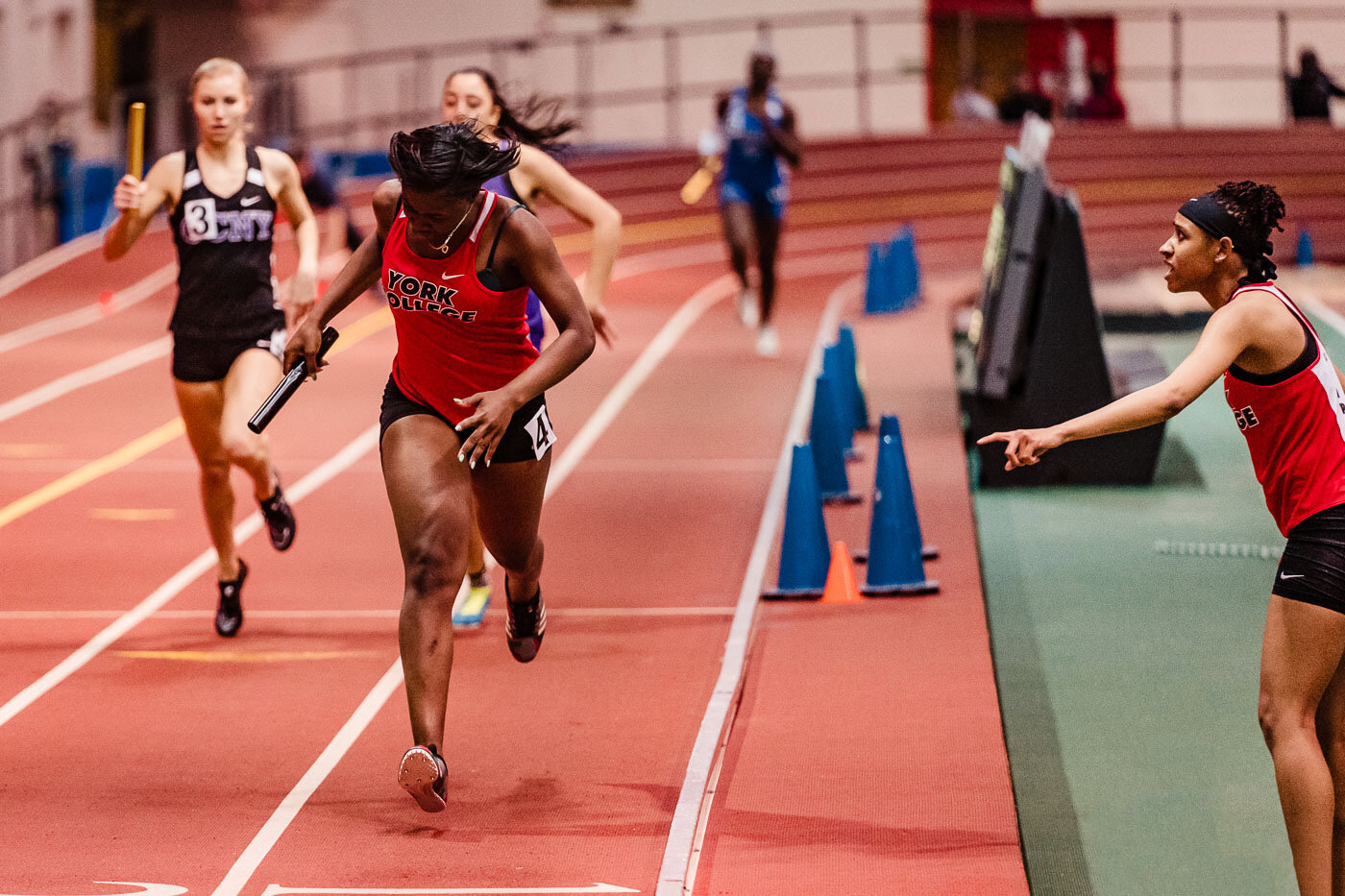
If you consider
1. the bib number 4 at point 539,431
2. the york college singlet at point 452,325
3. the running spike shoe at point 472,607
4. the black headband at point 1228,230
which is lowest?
the running spike shoe at point 472,607

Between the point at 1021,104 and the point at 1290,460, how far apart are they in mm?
24501

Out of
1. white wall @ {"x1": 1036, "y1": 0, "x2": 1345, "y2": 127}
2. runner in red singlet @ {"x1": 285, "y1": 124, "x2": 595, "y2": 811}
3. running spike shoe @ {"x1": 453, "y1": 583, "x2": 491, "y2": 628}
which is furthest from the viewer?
white wall @ {"x1": 1036, "y1": 0, "x2": 1345, "y2": 127}

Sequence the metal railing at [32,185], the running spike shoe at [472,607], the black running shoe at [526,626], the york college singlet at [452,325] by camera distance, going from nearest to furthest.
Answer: the york college singlet at [452,325] → the black running shoe at [526,626] → the running spike shoe at [472,607] → the metal railing at [32,185]

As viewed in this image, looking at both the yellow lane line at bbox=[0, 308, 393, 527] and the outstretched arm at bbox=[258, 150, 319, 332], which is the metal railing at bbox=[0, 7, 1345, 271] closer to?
the yellow lane line at bbox=[0, 308, 393, 527]

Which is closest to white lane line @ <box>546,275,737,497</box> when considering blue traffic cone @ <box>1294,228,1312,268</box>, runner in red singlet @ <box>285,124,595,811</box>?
runner in red singlet @ <box>285,124,595,811</box>

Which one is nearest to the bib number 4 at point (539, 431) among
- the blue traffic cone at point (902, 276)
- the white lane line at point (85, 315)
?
the white lane line at point (85, 315)

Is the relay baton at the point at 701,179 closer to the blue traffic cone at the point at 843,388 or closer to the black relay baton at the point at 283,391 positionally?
the blue traffic cone at the point at 843,388

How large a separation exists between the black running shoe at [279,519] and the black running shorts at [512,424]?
91.8 inches

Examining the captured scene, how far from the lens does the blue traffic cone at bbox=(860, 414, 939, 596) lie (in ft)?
25.8

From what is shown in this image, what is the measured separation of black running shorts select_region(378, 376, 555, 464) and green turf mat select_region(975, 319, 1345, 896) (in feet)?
6.41

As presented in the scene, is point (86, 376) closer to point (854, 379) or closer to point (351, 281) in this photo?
point (854, 379)

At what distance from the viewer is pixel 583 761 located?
5.78m

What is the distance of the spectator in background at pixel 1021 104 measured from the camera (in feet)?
89.4

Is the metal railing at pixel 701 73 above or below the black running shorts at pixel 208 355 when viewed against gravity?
above
